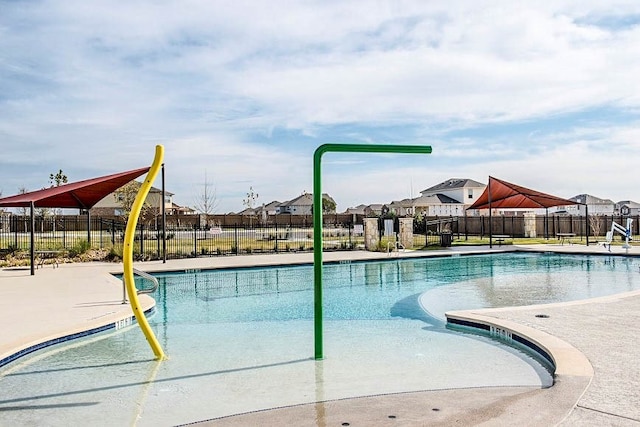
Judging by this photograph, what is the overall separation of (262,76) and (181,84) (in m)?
2.61

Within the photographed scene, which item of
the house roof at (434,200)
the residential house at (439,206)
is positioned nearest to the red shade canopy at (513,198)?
the residential house at (439,206)

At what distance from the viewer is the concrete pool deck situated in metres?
4.39

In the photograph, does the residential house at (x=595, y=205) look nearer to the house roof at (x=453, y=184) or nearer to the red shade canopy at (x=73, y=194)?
the house roof at (x=453, y=184)

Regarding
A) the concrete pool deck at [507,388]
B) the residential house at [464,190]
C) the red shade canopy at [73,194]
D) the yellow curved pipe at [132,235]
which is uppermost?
the residential house at [464,190]

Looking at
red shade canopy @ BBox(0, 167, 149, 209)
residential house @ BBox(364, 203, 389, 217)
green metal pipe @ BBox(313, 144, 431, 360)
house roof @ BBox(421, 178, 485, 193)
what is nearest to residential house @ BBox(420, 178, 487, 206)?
house roof @ BBox(421, 178, 485, 193)

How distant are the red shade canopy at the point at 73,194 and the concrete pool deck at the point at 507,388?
2269 mm

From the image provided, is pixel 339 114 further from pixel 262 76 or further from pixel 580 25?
pixel 580 25

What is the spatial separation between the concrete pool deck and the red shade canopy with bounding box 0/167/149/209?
2.27 meters

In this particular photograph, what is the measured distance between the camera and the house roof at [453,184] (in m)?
64.0

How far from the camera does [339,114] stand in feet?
61.6

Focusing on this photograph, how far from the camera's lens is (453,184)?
66.4 m

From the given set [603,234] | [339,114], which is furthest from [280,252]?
[603,234]

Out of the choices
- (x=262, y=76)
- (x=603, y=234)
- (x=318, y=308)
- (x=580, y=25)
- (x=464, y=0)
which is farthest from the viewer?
(x=603, y=234)

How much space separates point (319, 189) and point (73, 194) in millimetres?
11361
